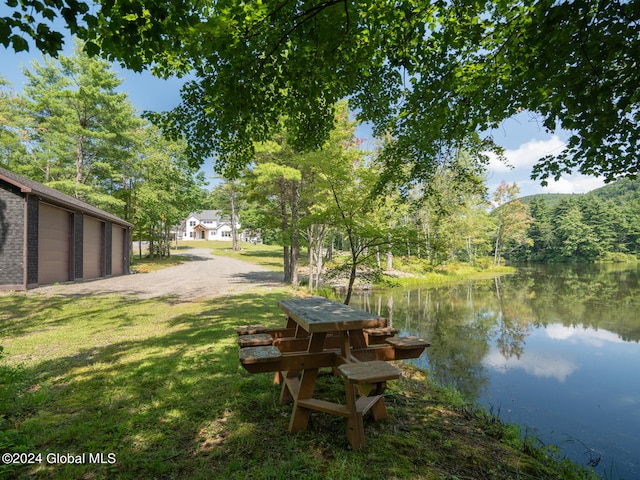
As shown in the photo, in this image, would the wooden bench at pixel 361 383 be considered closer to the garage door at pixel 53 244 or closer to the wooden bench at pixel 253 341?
the wooden bench at pixel 253 341

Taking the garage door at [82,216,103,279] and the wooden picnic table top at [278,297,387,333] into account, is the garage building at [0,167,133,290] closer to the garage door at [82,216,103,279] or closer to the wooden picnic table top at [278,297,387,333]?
the garage door at [82,216,103,279]

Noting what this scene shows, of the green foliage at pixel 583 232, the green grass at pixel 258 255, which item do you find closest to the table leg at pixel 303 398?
the green grass at pixel 258 255

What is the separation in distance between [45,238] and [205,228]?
57933mm

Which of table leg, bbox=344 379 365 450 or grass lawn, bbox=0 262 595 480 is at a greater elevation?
table leg, bbox=344 379 365 450

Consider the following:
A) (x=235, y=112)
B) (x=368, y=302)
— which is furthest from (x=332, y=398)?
(x=368, y=302)

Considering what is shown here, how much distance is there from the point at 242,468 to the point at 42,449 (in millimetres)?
1686

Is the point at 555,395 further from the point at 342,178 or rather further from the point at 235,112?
the point at 235,112

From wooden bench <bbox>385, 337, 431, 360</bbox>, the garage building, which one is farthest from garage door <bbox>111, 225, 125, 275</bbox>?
wooden bench <bbox>385, 337, 431, 360</bbox>

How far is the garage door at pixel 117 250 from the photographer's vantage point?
60.7 feet

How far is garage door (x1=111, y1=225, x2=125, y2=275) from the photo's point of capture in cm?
1850

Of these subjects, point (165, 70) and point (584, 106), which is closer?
point (584, 106)

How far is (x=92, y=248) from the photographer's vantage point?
53.7ft

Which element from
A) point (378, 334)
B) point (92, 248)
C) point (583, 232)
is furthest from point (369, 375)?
point (583, 232)

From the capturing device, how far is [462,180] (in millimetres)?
6703
